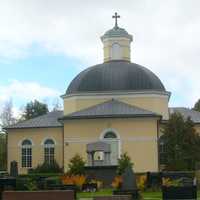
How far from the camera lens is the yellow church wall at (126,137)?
51750mm

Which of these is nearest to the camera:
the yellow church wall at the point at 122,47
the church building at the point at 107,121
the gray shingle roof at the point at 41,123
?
the church building at the point at 107,121

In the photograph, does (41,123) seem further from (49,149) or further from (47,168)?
(47,168)

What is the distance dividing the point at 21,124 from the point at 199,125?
15599 millimetres

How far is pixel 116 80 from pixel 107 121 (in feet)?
19.4

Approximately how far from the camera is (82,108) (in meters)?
57.8

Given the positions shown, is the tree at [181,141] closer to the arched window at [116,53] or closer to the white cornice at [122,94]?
the white cornice at [122,94]

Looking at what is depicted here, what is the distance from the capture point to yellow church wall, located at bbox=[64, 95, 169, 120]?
57062mm

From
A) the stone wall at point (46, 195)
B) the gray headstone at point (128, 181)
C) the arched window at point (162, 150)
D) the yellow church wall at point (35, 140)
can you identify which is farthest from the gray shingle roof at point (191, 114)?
the stone wall at point (46, 195)

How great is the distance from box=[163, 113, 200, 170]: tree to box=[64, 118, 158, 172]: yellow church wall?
156 cm

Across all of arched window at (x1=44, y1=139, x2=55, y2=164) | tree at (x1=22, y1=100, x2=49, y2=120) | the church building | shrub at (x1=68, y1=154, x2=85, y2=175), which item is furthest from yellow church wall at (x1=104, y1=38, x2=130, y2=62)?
tree at (x1=22, y1=100, x2=49, y2=120)

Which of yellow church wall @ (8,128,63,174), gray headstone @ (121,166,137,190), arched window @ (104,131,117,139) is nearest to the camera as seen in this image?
gray headstone @ (121,166,137,190)

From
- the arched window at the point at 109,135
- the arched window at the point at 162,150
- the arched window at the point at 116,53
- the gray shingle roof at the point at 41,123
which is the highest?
the arched window at the point at 116,53

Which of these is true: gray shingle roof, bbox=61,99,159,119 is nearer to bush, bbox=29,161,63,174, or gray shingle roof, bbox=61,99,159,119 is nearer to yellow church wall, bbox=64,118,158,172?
yellow church wall, bbox=64,118,158,172

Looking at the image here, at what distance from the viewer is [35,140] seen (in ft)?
195
